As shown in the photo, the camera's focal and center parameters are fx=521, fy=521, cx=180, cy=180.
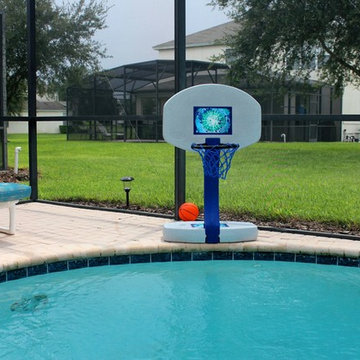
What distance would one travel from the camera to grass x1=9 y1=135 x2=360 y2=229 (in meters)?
6.14

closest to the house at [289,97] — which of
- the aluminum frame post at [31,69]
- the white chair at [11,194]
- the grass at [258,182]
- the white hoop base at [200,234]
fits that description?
the grass at [258,182]

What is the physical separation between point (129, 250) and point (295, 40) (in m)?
2.90

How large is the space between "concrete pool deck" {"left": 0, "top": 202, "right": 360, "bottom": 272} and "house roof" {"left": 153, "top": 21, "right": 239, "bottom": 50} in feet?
7.01

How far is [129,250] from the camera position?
4613 mm

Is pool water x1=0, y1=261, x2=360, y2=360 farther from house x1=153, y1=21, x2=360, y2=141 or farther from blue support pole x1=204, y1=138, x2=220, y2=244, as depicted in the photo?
house x1=153, y1=21, x2=360, y2=141

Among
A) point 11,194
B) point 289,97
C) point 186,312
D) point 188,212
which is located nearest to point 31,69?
point 11,194

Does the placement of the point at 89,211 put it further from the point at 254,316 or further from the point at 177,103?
the point at 254,316

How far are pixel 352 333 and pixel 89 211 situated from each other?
405 cm

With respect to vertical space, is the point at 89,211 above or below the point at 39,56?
below

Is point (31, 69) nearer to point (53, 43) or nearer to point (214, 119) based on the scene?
point (53, 43)

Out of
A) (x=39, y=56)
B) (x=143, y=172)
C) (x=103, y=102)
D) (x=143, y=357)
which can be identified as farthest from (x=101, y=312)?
(x=143, y=172)

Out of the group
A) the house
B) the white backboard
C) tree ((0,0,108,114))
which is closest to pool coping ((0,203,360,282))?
the white backboard

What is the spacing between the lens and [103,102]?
6816 mm

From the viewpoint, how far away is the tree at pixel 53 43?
736cm
